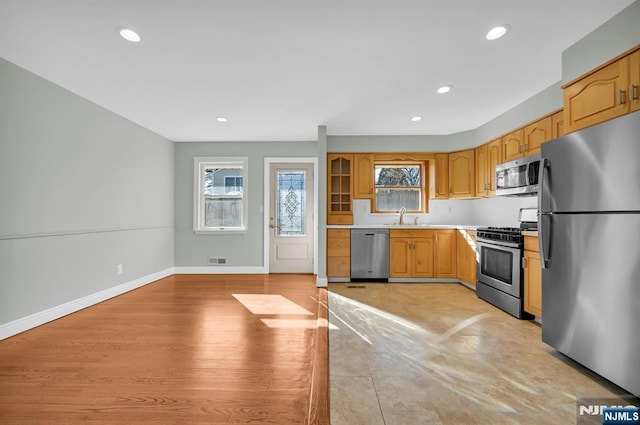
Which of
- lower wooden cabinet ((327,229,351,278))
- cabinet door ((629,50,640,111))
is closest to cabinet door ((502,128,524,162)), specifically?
cabinet door ((629,50,640,111))

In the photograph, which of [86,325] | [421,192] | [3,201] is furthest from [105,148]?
[421,192]

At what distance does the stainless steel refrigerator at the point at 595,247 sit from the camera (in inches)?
70.9

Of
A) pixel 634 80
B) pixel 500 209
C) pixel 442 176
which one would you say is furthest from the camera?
pixel 442 176

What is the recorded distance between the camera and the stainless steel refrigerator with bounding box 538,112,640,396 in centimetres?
180

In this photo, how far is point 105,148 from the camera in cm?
399

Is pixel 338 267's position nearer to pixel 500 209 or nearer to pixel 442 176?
pixel 442 176

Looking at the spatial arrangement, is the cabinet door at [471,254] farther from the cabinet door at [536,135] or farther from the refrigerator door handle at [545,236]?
the refrigerator door handle at [545,236]

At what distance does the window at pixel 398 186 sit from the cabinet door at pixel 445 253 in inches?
30.9

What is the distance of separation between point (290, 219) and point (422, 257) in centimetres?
246

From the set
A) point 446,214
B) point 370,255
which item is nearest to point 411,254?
point 370,255

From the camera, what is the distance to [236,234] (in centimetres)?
570

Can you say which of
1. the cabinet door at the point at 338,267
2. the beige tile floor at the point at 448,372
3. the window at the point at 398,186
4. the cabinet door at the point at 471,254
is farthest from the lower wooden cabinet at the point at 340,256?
the cabinet door at the point at 471,254

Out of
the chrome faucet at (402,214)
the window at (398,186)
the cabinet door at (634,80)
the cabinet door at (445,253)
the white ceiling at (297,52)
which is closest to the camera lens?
the cabinet door at (634,80)

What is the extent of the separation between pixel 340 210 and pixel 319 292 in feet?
5.30
